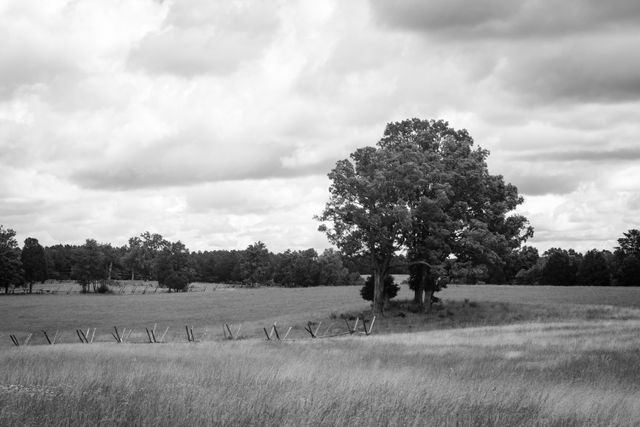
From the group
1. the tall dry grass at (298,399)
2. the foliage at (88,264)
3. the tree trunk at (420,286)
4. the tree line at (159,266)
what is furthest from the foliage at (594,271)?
the tall dry grass at (298,399)

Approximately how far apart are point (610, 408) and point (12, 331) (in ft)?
185

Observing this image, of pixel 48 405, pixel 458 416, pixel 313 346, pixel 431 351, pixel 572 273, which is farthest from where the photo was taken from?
pixel 572 273

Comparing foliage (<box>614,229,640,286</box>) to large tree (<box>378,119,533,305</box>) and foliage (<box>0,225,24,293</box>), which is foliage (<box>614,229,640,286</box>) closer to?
large tree (<box>378,119,533,305</box>)

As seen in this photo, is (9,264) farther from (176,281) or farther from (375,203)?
(375,203)

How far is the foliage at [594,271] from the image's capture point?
126562 mm

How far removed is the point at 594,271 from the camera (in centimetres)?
12794

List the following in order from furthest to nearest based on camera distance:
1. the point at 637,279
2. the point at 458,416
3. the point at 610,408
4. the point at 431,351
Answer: the point at 637,279, the point at 431,351, the point at 610,408, the point at 458,416

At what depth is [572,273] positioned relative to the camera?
132m

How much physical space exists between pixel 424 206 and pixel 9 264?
98424 millimetres

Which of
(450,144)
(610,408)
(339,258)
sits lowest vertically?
(610,408)

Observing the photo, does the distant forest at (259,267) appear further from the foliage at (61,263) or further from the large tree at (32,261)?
the foliage at (61,263)

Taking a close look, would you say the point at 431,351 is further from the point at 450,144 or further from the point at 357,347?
the point at 450,144

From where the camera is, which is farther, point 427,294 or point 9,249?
point 9,249

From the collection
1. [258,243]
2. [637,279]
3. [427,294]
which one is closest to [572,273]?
[637,279]
